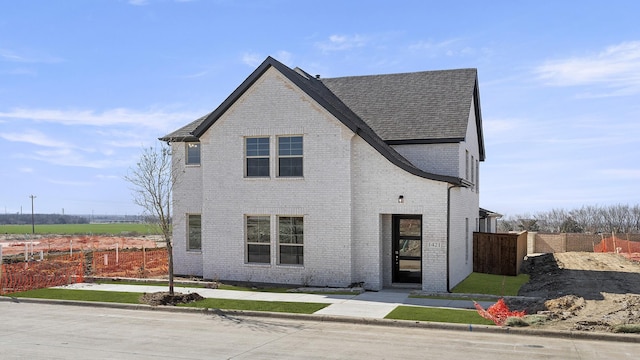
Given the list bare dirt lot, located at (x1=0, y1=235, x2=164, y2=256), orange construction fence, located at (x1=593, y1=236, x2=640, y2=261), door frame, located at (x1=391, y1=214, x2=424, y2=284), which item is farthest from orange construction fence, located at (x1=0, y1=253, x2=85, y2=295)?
orange construction fence, located at (x1=593, y1=236, x2=640, y2=261)

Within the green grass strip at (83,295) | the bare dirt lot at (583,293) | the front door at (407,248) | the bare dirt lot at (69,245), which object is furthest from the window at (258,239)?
the bare dirt lot at (69,245)

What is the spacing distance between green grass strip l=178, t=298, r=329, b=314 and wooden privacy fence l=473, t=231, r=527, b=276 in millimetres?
12123

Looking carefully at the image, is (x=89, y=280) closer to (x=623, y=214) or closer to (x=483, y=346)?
(x=483, y=346)

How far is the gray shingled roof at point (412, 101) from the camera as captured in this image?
73.6ft

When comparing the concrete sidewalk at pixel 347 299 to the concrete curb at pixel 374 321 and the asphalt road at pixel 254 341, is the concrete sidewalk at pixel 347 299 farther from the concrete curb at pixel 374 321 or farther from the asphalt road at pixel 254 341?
the asphalt road at pixel 254 341

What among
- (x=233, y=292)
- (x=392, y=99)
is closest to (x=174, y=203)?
(x=233, y=292)

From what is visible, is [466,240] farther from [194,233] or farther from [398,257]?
[194,233]

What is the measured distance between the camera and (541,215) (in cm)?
8625

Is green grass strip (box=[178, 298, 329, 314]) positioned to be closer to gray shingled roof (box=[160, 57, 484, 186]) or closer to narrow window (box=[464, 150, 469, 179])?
→ gray shingled roof (box=[160, 57, 484, 186])

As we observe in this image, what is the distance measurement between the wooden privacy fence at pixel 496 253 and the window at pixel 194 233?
12.5 metres

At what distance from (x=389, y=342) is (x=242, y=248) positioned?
10.2 m

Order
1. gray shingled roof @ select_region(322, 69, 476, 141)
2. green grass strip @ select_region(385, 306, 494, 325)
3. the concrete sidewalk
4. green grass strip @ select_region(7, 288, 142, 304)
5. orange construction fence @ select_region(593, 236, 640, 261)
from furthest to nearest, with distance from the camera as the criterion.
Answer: orange construction fence @ select_region(593, 236, 640, 261) → gray shingled roof @ select_region(322, 69, 476, 141) → green grass strip @ select_region(7, 288, 142, 304) → the concrete sidewalk → green grass strip @ select_region(385, 306, 494, 325)

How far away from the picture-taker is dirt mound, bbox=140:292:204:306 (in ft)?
56.1

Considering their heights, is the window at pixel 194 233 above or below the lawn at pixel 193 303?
above
